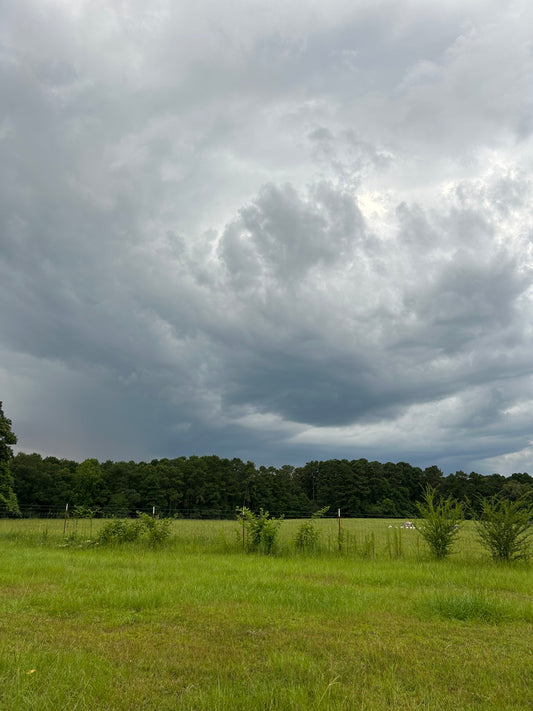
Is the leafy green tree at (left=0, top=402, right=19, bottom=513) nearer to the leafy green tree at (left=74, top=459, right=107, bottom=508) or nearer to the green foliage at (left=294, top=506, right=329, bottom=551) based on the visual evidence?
the green foliage at (left=294, top=506, right=329, bottom=551)

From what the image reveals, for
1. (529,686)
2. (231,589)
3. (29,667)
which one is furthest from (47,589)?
(529,686)

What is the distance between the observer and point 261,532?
17141 mm

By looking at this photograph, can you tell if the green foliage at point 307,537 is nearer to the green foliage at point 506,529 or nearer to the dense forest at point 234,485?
the green foliage at point 506,529

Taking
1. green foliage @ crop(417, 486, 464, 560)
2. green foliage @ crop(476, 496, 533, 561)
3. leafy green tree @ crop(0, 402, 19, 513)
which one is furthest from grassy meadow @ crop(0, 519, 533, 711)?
leafy green tree @ crop(0, 402, 19, 513)

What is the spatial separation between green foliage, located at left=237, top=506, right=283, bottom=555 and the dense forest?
137ft

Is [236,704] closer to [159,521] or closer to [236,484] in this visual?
[159,521]

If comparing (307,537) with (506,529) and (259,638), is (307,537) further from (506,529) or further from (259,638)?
(259,638)

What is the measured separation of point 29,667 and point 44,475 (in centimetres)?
6928

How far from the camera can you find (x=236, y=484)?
88812 millimetres

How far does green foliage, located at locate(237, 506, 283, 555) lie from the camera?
1695 centimetres

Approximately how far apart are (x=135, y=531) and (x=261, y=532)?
520 cm

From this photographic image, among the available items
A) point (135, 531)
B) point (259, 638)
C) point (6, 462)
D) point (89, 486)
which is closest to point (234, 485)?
point (89, 486)

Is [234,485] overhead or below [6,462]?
below

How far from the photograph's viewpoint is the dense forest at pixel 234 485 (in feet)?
222
